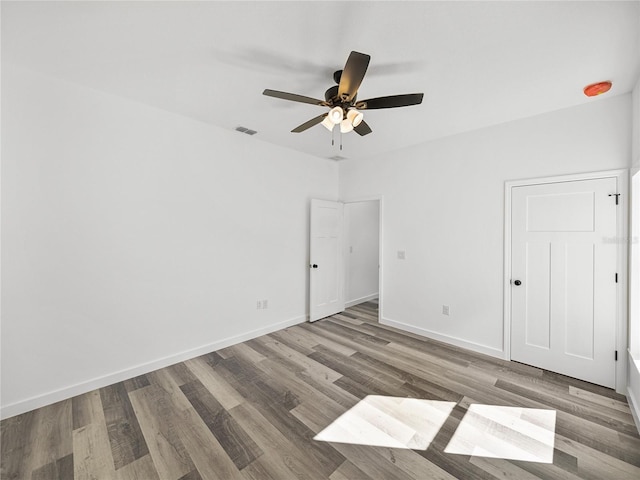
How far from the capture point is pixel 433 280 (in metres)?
3.75

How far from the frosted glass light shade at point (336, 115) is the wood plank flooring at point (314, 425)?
2.38 metres

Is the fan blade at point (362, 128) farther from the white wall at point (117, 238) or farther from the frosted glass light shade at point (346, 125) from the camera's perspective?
the white wall at point (117, 238)

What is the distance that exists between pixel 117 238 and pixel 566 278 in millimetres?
4581

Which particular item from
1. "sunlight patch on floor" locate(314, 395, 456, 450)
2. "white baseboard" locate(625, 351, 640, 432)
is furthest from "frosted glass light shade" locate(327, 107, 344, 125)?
"white baseboard" locate(625, 351, 640, 432)

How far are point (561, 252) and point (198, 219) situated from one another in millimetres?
4014

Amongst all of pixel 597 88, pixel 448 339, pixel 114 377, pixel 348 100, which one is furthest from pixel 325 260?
pixel 597 88

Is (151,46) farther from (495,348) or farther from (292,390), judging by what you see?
(495,348)

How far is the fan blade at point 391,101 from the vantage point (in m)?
1.91

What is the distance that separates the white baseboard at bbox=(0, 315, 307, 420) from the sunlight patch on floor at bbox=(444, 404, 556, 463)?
2.62 m

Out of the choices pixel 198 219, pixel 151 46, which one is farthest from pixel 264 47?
pixel 198 219

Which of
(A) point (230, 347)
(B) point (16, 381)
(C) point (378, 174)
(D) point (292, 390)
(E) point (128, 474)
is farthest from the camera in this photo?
(C) point (378, 174)

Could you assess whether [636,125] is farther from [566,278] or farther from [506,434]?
[506,434]

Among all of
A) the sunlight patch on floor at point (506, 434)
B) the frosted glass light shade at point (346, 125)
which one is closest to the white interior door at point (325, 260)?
the frosted glass light shade at point (346, 125)

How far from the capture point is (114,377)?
2623 millimetres
